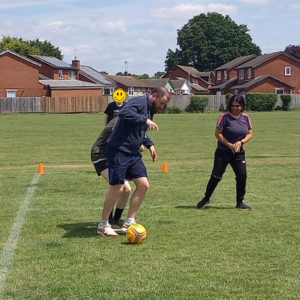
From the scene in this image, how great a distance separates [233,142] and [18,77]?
202 ft

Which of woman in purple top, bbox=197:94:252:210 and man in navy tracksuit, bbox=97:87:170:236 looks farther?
woman in purple top, bbox=197:94:252:210

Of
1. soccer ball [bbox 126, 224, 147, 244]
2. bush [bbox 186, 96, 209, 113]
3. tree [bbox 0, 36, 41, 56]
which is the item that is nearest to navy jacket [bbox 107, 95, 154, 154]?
soccer ball [bbox 126, 224, 147, 244]

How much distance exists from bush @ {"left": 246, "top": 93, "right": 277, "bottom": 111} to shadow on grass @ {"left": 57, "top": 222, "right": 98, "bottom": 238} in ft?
179

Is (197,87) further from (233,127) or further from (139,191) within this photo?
(139,191)

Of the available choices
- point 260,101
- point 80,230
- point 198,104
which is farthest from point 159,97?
point 260,101

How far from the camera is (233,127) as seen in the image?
8.75 metres

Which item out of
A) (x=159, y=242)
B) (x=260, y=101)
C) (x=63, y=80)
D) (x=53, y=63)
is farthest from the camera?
(x=53, y=63)

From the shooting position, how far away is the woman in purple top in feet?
28.6

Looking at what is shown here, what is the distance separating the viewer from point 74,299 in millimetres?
4664

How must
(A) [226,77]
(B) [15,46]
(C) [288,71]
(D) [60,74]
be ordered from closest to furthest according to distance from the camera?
1. (C) [288,71]
2. (D) [60,74]
3. (A) [226,77]
4. (B) [15,46]

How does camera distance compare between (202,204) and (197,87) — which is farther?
(197,87)

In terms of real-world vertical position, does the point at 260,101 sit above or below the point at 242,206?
above

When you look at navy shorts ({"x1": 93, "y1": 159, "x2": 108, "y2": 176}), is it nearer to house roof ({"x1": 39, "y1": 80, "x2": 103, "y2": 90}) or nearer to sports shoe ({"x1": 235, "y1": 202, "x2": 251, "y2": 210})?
sports shoe ({"x1": 235, "y1": 202, "x2": 251, "y2": 210})

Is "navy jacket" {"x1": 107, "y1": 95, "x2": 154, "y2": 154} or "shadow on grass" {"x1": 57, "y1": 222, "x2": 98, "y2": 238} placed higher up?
"navy jacket" {"x1": 107, "y1": 95, "x2": 154, "y2": 154}
